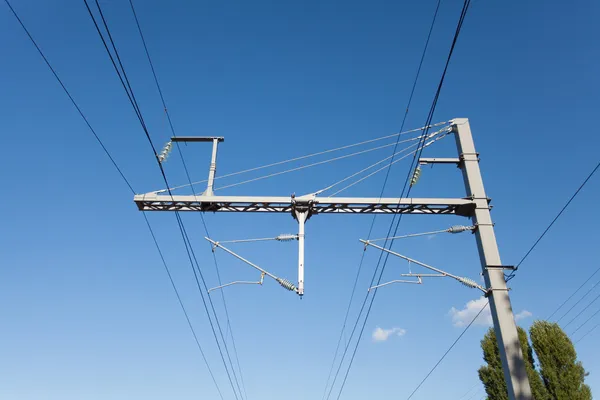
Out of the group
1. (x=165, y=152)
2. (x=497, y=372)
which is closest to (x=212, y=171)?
(x=165, y=152)

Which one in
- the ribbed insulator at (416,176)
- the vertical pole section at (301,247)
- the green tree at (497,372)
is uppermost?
the green tree at (497,372)

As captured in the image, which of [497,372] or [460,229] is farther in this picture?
[497,372]

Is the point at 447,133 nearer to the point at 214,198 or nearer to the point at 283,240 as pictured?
the point at 283,240

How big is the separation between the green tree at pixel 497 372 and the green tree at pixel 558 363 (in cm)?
51

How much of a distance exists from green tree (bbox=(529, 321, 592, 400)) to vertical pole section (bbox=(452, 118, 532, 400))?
21.2 m

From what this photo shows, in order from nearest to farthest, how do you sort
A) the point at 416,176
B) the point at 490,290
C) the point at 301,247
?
the point at 490,290
the point at 301,247
the point at 416,176

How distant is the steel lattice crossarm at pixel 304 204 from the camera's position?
9055mm

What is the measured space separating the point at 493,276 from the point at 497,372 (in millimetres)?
24130

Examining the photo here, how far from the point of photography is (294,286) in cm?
852

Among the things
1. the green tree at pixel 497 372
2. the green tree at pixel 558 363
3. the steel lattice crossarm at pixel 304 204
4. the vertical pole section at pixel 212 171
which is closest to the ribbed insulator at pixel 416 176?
the steel lattice crossarm at pixel 304 204

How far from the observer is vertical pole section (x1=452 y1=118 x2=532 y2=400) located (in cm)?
742

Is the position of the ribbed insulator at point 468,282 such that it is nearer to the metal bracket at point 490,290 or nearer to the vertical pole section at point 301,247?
the metal bracket at point 490,290

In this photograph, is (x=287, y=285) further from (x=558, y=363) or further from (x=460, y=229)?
(x=558, y=363)

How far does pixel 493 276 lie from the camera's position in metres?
8.38
